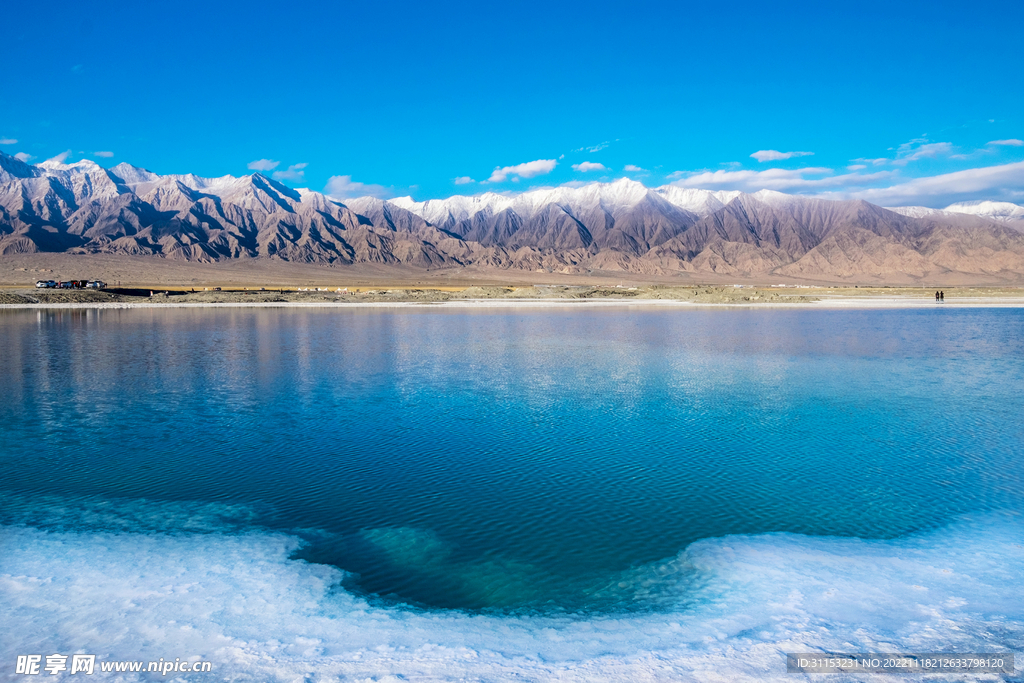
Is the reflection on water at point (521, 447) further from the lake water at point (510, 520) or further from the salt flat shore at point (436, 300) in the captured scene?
the salt flat shore at point (436, 300)

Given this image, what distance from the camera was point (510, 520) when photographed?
37.8 feet

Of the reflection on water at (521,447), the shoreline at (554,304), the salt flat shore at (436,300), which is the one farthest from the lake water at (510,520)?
the salt flat shore at (436,300)

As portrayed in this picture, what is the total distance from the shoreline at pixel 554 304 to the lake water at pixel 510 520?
51441 millimetres

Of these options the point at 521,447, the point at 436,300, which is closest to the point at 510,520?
the point at 521,447

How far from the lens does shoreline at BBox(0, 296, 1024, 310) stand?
241 ft

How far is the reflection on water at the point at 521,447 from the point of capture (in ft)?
35.5

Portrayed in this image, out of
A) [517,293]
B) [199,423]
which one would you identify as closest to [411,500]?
[199,423]

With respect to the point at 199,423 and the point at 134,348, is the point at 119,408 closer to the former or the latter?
the point at 199,423

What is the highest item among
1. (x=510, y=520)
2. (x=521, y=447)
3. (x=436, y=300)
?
(x=436, y=300)

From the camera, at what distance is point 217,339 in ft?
129

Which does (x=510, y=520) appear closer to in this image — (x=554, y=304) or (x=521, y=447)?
(x=521, y=447)

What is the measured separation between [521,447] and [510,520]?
174 inches

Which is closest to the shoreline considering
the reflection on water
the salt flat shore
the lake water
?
the salt flat shore

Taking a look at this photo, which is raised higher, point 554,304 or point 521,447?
point 554,304
